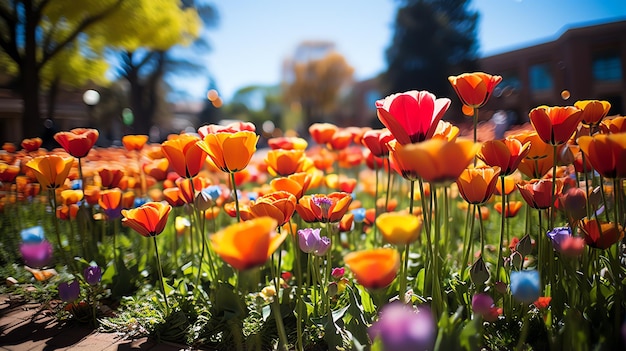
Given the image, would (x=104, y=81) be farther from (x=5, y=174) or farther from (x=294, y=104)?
(x=294, y=104)

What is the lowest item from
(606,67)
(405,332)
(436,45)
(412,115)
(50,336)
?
(50,336)

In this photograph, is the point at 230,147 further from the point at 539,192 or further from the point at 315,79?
the point at 315,79

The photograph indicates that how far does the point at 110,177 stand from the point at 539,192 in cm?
177

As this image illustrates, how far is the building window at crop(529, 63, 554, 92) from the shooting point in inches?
741

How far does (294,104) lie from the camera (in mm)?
29719

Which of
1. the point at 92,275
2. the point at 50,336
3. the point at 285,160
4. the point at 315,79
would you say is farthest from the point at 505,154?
the point at 315,79

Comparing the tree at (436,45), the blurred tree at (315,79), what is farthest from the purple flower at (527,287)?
the blurred tree at (315,79)

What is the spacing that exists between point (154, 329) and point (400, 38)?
71.1ft

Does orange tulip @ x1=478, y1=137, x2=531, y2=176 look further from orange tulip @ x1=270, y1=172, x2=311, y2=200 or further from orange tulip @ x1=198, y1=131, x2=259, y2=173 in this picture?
orange tulip @ x1=198, y1=131, x2=259, y2=173

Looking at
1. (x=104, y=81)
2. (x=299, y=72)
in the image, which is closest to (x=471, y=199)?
(x=104, y=81)

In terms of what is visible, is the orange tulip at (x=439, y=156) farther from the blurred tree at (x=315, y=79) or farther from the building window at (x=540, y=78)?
the blurred tree at (x=315, y=79)

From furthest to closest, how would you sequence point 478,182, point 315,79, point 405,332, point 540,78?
point 315,79
point 540,78
point 478,182
point 405,332

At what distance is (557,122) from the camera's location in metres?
1.05

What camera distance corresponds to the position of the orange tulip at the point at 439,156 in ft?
2.21
